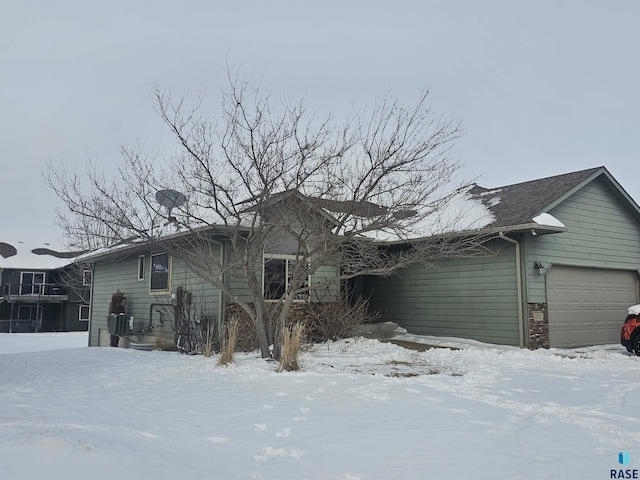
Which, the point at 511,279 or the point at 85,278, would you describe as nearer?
the point at 511,279

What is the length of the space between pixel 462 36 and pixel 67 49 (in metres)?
13.9

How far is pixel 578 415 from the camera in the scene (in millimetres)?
6012

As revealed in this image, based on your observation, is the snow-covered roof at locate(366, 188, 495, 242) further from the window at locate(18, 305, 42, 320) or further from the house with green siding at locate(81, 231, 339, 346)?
the window at locate(18, 305, 42, 320)

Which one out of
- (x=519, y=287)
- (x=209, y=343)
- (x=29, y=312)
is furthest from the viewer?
(x=29, y=312)

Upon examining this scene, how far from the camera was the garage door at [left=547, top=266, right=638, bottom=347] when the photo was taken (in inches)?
520

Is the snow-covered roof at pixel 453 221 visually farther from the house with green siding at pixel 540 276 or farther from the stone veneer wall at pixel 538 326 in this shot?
the stone veneer wall at pixel 538 326

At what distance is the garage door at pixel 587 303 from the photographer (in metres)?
13.2

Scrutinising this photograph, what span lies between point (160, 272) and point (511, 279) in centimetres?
947

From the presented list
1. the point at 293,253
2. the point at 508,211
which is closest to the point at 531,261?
the point at 508,211

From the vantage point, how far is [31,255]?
3294 cm

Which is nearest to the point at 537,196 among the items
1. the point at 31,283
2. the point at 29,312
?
the point at 31,283

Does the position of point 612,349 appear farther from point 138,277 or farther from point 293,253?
point 138,277

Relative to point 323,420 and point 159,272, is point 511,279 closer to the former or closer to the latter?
point 323,420

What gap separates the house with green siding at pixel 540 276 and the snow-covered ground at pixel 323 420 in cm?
281
